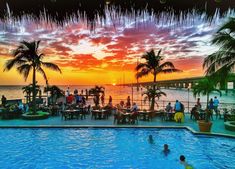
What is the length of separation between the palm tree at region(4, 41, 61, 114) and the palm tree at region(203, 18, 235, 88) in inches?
409

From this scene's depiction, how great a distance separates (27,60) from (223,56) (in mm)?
11979

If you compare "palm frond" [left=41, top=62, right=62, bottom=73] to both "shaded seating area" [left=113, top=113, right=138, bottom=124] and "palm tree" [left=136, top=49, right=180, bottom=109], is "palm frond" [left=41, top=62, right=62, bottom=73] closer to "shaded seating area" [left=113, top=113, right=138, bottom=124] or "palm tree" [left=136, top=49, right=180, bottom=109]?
"shaded seating area" [left=113, top=113, right=138, bottom=124]

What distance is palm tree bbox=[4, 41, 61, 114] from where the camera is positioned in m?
16.4

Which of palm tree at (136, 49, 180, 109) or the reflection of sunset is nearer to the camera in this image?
the reflection of sunset

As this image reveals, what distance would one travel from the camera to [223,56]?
1260 cm

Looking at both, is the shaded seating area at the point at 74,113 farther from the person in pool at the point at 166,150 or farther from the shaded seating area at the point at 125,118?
the person in pool at the point at 166,150

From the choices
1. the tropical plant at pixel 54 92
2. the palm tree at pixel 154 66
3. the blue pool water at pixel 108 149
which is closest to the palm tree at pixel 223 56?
the blue pool water at pixel 108 149

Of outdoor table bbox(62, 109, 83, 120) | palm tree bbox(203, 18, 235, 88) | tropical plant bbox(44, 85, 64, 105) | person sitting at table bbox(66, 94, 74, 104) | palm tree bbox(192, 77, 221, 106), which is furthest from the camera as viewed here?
person sitting at table bbox(66, 94, 74, 104)

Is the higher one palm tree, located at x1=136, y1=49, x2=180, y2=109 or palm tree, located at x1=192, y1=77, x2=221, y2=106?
palm tree, located at x1=136, y1=49, x2=180, y2=109

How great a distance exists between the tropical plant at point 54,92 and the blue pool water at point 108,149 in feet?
22.6

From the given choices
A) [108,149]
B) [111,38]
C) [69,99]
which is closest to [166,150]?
[108,149]

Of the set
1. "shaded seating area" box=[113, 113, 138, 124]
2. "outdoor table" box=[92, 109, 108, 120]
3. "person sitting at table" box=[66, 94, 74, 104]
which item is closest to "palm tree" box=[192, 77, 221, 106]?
"shaded seating area" box=[113, 113, 138, 124]

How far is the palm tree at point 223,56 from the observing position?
1182cm

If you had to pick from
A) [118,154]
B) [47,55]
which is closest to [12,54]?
[47,55]
